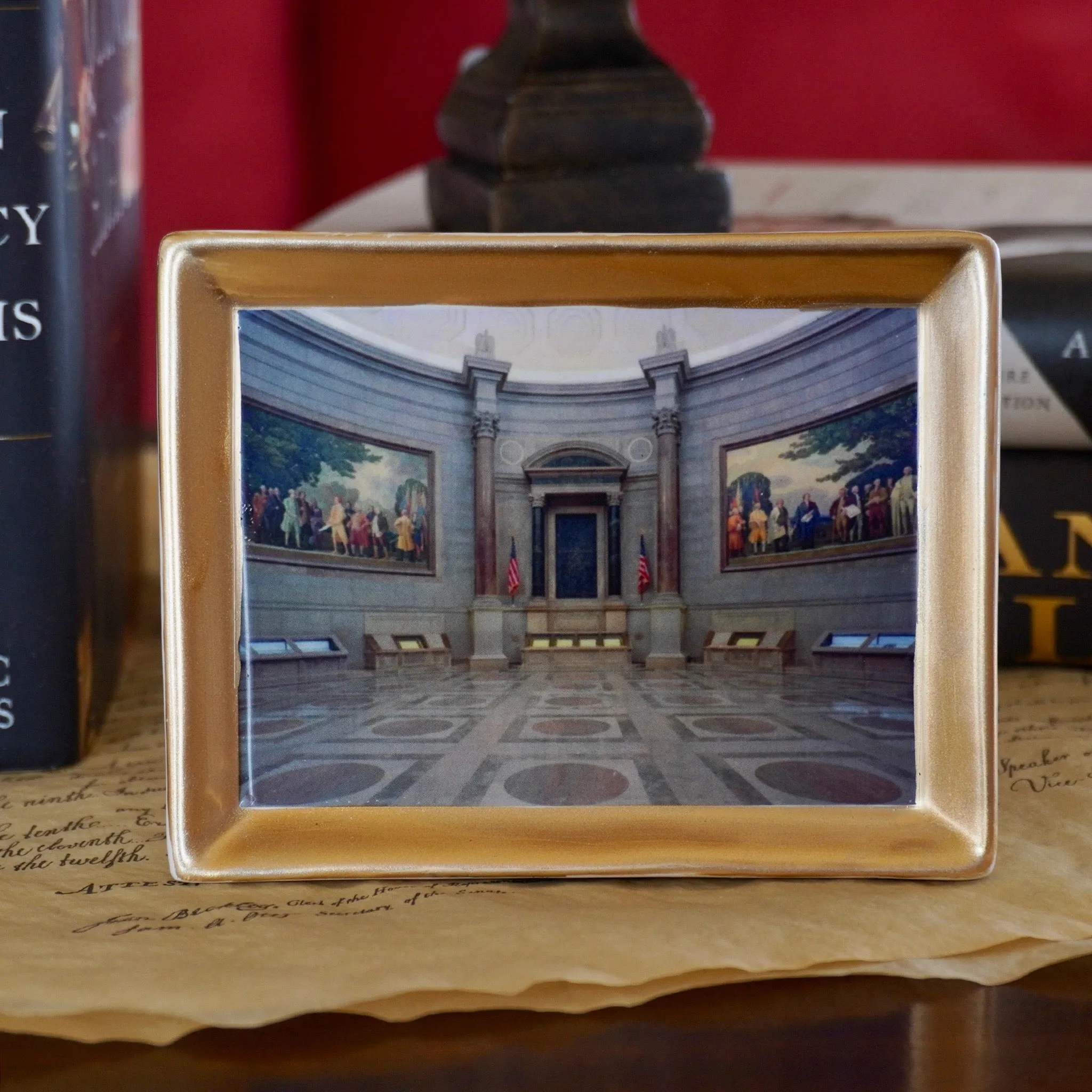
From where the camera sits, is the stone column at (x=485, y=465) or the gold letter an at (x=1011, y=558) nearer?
the stone column at (x=485, y=465)

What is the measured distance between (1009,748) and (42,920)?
0.47 metres

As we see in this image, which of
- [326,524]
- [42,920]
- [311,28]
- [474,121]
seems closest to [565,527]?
[326,524]

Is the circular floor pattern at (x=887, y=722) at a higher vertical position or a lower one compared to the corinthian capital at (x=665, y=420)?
lower

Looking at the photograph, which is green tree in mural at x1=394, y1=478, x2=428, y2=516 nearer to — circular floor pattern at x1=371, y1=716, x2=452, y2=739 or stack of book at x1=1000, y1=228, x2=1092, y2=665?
circular floor pattern at x1=371, y1=716, x2=452, y2=739

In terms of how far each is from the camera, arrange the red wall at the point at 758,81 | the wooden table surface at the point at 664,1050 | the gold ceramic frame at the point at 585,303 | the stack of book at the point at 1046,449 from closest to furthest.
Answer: the wooden table surface at the point at 664,1050, the gold ceramic frame at the point at 585,303, the stack of book at the point at 1046,449, the red wall at the point at 758,81

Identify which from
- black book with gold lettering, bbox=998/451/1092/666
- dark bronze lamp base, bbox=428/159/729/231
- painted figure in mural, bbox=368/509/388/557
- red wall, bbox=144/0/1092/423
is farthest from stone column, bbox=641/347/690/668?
red wall, bbox=144/0/1092/423

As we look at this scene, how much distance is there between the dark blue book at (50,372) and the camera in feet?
1.67

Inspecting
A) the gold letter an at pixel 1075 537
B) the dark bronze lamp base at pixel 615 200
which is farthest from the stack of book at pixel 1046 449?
the dark bronze lamp base at pixel 615 200

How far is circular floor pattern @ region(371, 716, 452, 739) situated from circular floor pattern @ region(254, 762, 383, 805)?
0.05 ft

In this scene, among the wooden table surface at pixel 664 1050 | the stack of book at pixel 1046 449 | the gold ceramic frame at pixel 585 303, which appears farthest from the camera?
the stack of book at pixel 1046 449

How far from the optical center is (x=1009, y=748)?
22.9 inches

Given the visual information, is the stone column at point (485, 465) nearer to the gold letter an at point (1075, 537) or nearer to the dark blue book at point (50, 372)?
the dark blue book at point (50, 372)

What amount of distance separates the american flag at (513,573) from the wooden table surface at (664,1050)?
162mm

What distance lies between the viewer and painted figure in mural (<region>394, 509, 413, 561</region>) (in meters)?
0.44
